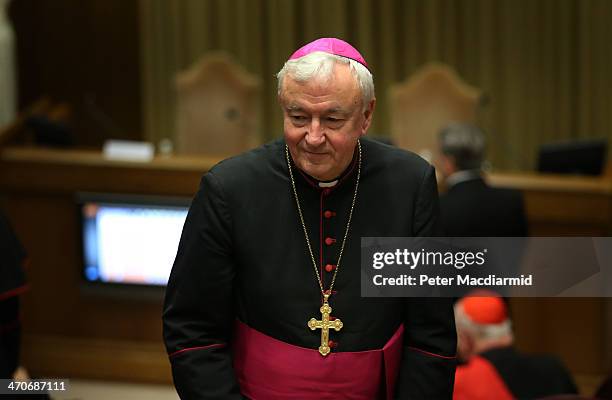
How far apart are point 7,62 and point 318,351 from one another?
597 centimetres

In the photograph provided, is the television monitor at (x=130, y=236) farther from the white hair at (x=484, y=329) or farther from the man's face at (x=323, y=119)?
the man's face at (x=323, y=119)

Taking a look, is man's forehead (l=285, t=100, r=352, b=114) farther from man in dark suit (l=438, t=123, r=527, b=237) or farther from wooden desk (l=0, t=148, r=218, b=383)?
wooden desk (l=0, t=148, r=218, b=383)

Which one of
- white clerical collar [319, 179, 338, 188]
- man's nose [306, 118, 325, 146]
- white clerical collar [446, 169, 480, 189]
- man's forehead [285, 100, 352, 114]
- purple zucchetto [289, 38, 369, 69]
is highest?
purple zucchetto [289, 38, 369, 69]

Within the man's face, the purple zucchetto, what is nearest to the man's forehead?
the man's face

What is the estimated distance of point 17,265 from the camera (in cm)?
341

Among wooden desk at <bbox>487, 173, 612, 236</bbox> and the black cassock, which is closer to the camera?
the black cassock

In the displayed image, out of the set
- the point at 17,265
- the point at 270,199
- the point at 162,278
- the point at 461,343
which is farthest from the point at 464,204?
the point at 270,199

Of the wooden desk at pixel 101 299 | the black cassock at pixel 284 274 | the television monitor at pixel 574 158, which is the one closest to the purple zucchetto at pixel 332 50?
the black cassock at pixel 284 274

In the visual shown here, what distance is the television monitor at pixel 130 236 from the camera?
533 cm

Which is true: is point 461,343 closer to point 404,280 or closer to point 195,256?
point 404,280

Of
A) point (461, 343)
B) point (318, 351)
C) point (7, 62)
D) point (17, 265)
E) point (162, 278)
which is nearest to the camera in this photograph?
point (318, 351)

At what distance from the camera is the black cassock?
2.35 m

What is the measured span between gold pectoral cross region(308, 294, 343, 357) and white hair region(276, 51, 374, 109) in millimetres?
479

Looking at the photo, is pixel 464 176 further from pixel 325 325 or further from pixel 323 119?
pixel 323 119
